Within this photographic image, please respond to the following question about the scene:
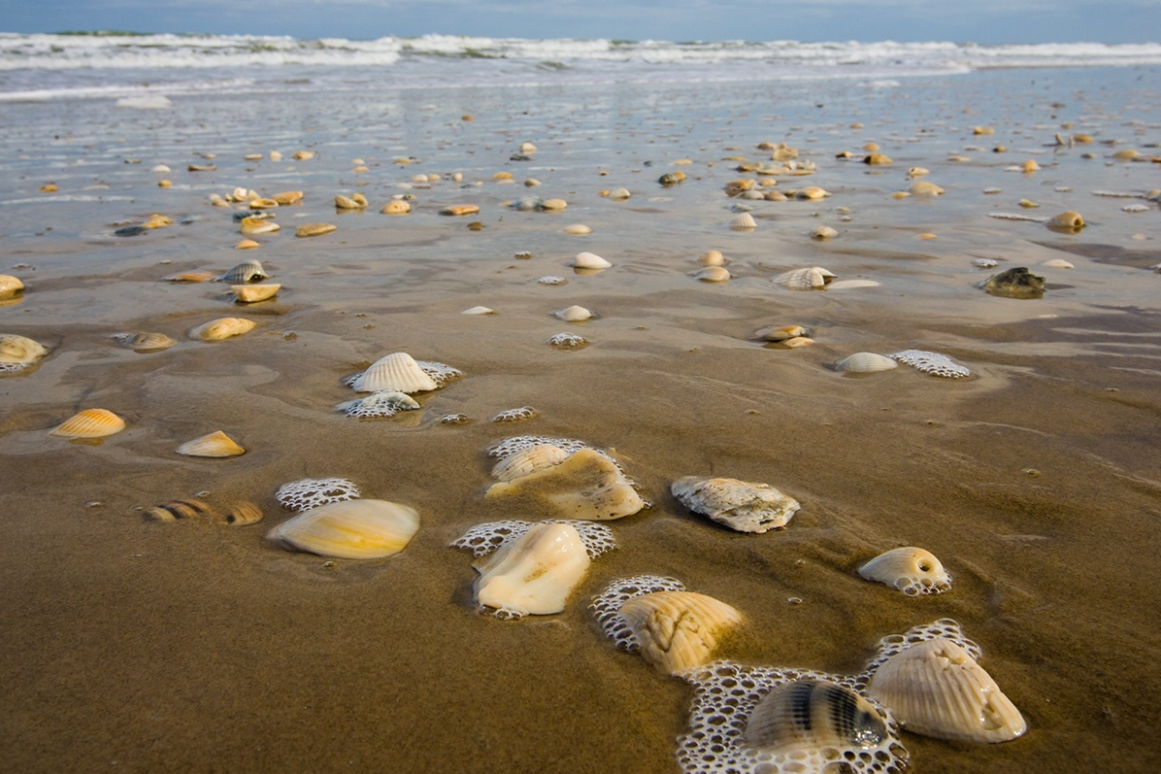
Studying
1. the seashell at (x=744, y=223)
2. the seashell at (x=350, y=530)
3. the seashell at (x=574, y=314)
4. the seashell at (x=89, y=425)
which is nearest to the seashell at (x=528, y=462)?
the seashell at (x=350, y=530)

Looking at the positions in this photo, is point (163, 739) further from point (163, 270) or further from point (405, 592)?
point (163, 270)

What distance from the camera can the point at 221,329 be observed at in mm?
3213

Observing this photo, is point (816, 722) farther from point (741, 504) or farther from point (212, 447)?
point (212, 447)

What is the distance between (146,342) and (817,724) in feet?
9.31

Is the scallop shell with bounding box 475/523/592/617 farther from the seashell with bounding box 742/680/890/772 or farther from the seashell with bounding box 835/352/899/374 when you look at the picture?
the seashell with bounding box 835/352/899/374

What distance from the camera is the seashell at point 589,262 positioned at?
13.9ft

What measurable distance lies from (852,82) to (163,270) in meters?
21.5

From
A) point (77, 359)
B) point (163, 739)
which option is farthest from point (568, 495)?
point (77, 359)

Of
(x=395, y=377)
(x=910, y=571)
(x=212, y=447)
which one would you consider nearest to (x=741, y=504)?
(x=910, y=571)

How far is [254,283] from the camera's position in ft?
13.2

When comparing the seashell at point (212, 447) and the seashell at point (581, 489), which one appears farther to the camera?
the seashell at point (212, 447)

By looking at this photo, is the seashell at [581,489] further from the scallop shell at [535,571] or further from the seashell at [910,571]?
the seashell at [910,571]

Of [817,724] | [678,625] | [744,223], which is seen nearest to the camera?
[817,724]

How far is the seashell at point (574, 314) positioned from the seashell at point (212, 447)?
60.6 inches
